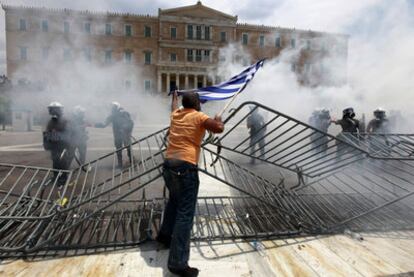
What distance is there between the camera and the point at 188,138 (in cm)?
288

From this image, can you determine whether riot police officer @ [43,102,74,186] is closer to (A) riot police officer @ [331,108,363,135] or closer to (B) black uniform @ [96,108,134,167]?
(B) black uniform @ [96,108,134,167]

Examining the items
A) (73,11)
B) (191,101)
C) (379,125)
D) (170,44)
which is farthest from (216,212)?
(170,44)

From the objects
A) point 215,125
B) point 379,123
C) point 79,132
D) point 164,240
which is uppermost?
point 215,125

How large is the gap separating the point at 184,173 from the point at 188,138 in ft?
1.08

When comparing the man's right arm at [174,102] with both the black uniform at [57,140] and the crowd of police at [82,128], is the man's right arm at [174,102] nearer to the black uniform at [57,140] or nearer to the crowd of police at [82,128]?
the crowd of police at [82,128]

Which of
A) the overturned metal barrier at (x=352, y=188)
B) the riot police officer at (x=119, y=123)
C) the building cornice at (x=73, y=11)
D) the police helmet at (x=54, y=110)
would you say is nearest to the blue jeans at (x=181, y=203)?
the overturned metal barrier at (x=352, y=188)

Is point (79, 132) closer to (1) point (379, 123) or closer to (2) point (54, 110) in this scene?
(2) point (54, 110)

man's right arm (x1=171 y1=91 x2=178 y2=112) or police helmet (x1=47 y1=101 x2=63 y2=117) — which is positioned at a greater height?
man's right arm (x1=171 y1=91 x2=178 y2=112)

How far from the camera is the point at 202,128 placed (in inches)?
114

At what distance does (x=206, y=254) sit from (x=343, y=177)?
490 centimetres

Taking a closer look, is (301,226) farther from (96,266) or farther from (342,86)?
(342,86)

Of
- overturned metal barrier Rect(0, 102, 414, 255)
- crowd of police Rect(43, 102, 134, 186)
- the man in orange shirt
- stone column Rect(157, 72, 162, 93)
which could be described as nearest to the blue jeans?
the man in orange shirt

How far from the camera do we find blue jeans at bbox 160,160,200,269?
2.71m

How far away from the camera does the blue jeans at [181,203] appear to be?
2.71 meters
